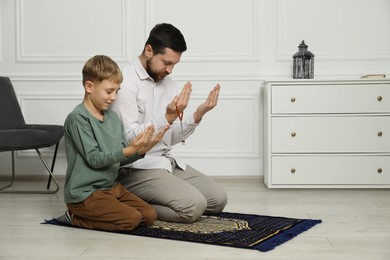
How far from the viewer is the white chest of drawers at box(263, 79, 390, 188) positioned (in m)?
3.81

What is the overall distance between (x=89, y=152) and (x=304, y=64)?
198cm

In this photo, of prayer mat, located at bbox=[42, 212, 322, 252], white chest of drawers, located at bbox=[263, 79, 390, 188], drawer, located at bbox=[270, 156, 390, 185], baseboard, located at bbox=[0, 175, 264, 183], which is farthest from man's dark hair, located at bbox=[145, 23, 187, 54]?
baseboard, located at bbox=[0, 175, 264, 183]

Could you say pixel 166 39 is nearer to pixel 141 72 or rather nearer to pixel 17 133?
pixel 141 72

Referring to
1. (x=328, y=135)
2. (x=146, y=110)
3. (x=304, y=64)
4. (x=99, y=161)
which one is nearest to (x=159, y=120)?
(x=146, y=110)

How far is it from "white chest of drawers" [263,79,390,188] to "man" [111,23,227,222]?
1.10 metres

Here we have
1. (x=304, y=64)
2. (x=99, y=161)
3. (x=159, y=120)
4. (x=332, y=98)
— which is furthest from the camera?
(x=304, y=64)

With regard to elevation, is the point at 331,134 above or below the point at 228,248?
above

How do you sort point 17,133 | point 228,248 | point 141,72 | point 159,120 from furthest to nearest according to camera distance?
point 17,133, point 141,72, point 159,120, point 228,248

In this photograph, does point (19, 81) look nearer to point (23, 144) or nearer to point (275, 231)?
point (23, 144)

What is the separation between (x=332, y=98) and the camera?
150 inches

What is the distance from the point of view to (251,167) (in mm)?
4250

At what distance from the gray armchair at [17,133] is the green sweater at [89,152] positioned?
3.41 ft

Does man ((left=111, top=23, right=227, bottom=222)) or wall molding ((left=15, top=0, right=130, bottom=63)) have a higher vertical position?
wall molding ((left=15, top=0, right=130, bottom=63))

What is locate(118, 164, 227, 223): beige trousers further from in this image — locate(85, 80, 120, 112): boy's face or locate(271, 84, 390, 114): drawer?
locate(271, 84, 390, 114): drawer
